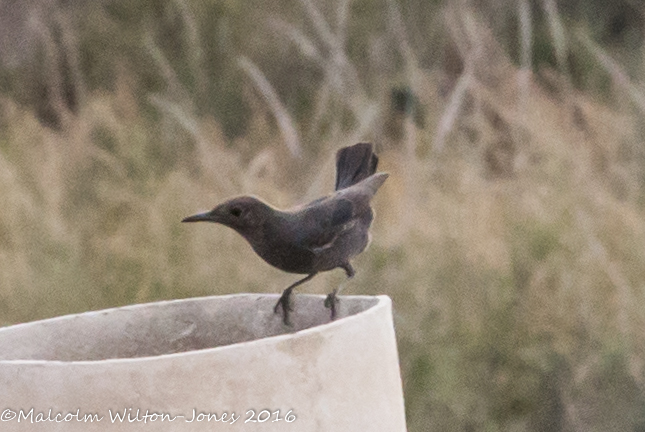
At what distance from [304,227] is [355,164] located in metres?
0.15

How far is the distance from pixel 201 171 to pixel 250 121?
56cm

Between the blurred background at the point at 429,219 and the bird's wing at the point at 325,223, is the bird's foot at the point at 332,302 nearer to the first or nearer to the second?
the bird's wing at the point at 325,223

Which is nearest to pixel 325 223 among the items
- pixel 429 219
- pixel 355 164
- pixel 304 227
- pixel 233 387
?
pixel 304 227

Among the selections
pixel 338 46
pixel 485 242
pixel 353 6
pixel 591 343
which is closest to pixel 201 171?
pixel 338 46

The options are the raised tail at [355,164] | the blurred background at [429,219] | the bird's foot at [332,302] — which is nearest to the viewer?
the bird's foot at [332,302]

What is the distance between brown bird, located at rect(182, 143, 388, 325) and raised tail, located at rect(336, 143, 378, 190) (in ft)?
0.20

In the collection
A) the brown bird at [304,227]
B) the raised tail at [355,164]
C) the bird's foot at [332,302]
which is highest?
the raised tail at [355,164]

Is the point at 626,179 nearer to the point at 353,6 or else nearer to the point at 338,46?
the point at 338,46

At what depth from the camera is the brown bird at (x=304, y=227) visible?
2.89ft

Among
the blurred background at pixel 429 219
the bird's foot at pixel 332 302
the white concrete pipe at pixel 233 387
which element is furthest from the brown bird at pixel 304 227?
the blurred background at pixel 429 219

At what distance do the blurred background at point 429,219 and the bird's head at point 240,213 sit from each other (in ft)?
2.64

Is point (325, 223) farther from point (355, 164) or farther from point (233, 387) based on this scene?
point (233, 387)

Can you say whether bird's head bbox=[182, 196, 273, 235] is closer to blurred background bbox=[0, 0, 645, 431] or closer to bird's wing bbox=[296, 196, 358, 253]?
bird's wing bbox=[296, 196, 358, 253]

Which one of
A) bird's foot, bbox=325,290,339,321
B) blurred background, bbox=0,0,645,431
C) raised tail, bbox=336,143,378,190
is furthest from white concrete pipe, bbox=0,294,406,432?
blurred background, bbox=0,0,645,431
